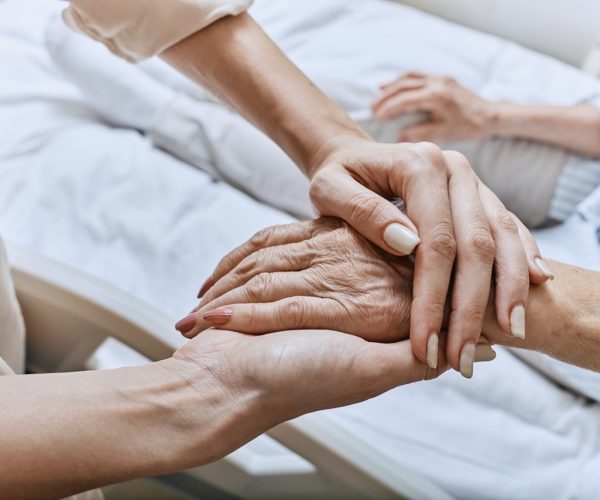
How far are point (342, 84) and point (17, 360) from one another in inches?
32.9

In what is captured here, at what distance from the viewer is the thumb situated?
0.82 m

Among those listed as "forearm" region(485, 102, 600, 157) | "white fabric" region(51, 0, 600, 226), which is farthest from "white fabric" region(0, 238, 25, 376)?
"forearm" region(485, 102, 600, 157)

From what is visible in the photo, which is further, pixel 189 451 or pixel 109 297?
pixel 109 297

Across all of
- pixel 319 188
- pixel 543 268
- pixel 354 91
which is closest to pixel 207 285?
pixel 319 188

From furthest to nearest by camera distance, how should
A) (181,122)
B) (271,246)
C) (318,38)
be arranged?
(318,38) → (181,122) → (271,246)

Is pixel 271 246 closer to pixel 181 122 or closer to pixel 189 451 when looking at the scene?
pixel 189 451

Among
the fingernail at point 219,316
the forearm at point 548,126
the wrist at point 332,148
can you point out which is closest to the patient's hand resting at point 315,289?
the fingernail at point 219,316

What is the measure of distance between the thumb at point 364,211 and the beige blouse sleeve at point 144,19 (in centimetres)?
29

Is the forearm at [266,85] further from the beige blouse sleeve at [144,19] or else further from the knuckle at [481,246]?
the knuckle at [481,246]

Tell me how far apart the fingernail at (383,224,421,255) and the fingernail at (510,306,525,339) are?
0.15 meters

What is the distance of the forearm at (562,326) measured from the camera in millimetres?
855

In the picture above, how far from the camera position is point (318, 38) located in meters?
1.53

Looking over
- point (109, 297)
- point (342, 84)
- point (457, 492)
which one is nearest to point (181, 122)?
point (342, 84)

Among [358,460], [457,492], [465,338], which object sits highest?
[465,338]
